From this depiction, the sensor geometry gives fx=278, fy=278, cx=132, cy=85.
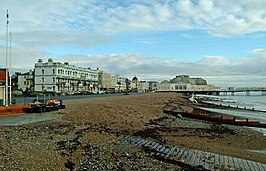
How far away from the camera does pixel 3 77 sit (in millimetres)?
25828

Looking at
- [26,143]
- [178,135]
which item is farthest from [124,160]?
[178,135]

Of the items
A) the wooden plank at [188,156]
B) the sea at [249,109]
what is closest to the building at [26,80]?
the sea at [249,109]

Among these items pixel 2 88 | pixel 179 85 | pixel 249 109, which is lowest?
pixel 249 109

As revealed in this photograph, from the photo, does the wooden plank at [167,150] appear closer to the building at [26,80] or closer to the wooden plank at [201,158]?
the wooden plank at [201,158]

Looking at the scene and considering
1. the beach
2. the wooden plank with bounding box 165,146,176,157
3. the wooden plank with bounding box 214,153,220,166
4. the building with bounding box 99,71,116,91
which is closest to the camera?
the beach

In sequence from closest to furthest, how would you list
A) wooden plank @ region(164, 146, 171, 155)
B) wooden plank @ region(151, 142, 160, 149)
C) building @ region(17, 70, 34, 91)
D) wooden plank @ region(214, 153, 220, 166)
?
wooden plank @ region(214, 153, 220, 166) < wooden plank @ region(164, 146, 171, 155) < wooden plank @ region(151, 142, 160, 149) < building @ region(17, 70, 34, 91)

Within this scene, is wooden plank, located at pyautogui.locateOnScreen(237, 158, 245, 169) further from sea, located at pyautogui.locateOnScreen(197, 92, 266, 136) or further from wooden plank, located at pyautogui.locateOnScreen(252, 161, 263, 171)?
sea, located at pyautogui.locateOnScreen(197, 92, 266, 136)

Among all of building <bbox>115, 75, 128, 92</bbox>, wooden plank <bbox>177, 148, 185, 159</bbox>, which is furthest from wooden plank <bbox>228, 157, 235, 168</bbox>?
building <bbox>115, 75, 128, 92</bbox>

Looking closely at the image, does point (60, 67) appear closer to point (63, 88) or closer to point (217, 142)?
point (63, 88)

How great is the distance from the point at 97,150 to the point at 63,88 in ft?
267

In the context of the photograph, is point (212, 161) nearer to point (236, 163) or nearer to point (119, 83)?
point (236, 163)

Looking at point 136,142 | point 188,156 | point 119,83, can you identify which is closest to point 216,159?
point 188,156

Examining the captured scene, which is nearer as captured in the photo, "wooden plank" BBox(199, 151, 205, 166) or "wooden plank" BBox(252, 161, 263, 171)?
"wooden plank" BBox(252, 161, 263, 171)

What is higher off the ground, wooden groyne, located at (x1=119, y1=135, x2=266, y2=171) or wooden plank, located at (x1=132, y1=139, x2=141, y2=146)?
wooden plank, located at (x1=132, y1=139, x2=141, y2=146)
